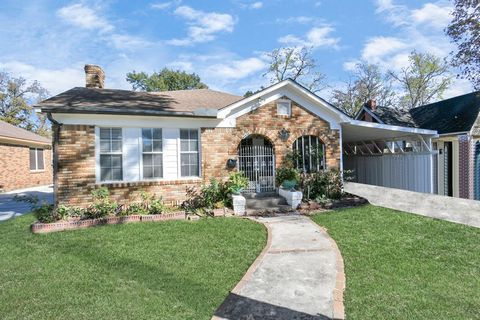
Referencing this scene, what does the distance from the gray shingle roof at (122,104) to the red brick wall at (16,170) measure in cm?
1039

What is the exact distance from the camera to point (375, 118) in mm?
18953

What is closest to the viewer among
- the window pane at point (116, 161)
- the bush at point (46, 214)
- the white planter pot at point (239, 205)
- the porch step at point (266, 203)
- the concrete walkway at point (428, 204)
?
the concrete walkway at point (428, 204)

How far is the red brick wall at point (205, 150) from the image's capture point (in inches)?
367

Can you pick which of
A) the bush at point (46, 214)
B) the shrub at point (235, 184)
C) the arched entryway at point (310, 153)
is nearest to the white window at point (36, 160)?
the bush at point (46, 214)

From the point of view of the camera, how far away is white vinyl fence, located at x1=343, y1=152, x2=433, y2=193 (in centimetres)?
1285

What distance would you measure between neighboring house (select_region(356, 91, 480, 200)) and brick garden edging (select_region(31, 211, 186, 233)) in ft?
43.0

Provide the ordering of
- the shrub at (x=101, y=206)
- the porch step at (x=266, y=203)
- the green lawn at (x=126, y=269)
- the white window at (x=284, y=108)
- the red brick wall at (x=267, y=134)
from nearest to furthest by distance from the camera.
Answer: the green lawn at (x=126, y=269) < the shrub at (x=101, y=206) < the porch step at (x=266, y=203) < the red brick wall at (x=267, y=134) < the white window at (x=284, y=108)

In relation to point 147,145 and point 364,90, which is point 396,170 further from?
point 364,90

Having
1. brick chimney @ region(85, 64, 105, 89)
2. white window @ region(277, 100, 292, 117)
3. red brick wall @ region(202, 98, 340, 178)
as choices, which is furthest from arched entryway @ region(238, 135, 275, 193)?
brick chimney @ region(85, 64, 105, 89)

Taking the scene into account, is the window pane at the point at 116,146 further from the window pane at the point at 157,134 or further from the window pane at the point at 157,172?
the window pane at the point at 157,172

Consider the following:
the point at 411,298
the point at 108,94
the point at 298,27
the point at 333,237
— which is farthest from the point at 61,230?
the point at 298,27

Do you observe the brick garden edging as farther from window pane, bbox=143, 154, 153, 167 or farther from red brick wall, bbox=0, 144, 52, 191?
red brick wall, bbox=0, 144, 52, 191

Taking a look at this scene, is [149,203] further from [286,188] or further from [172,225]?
[286,188]

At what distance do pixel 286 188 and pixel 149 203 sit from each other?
4.72m
